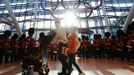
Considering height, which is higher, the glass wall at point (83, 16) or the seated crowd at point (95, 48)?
the glass wall at point (83, 16)

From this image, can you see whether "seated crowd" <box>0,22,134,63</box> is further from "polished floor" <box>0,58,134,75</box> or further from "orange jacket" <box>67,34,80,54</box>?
"orange jacket" <box>67,34,80,54</box>

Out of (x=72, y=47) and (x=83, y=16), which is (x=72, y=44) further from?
(x=83, y=16)

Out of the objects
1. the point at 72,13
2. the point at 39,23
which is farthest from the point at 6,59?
the point at 39,23

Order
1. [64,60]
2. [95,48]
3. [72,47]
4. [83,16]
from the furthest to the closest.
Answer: [83,16] < [95,48] < [72,47] < [64,60]

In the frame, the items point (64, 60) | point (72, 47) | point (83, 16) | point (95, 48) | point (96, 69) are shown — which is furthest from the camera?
point (83, 16)

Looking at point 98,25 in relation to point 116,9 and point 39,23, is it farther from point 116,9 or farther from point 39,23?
point 39,23

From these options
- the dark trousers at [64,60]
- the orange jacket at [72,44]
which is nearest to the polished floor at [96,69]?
the dark trousers at [64,60]

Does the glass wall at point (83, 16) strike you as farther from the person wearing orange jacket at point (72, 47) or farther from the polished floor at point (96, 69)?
the person wearing orange jacket at point (72, 47)

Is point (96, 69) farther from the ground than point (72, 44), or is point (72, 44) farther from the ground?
point (72, 44)

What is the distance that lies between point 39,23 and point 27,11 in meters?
2.54

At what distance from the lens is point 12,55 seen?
14.8 m

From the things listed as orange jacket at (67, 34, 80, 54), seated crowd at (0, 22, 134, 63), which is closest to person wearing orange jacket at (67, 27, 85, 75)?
orange jacket at (67, 34, 80, 54)

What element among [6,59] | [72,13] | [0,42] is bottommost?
[6,59]

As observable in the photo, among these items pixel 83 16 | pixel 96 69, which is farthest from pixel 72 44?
pixel 83 16
